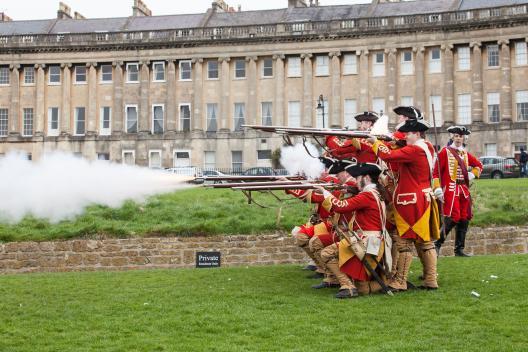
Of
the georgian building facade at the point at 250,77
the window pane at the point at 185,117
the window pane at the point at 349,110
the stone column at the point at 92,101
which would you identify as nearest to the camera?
the georgian building facade at the point at 250,77

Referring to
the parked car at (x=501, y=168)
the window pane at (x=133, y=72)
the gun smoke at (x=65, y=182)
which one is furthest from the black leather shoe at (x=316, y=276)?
the window pane at (x=133, y=72)

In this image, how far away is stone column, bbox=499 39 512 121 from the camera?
64.4m

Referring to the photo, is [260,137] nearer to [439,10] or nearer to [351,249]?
[439,10]

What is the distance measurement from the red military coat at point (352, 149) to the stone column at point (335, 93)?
177 ft

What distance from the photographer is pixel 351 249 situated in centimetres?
1284

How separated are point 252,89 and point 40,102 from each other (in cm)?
1884

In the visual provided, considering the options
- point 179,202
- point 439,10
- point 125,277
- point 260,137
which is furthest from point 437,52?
point 125,277

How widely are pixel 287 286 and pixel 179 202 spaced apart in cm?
1334

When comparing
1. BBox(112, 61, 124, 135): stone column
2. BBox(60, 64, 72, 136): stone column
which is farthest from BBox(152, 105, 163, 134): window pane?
BBox(60, 64, 72, 136): stone column

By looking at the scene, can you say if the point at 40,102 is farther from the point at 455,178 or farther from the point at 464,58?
the point at 455,178

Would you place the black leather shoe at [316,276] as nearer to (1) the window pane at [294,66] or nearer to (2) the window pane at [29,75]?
(1) the window pane at [294,66]

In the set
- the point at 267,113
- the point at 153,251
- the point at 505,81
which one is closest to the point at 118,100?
the point at 267,113

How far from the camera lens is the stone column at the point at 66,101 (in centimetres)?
7394

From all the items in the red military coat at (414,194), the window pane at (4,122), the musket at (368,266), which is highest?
the window pane at (4,122)
